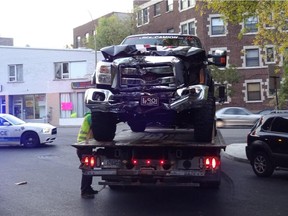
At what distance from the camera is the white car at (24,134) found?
18.8 meters

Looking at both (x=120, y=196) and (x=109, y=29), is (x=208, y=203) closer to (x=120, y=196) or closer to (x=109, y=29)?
(x=120, y=196)

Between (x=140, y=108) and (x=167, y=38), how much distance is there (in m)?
2.70

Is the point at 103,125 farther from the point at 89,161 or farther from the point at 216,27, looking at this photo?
the point at 216,27

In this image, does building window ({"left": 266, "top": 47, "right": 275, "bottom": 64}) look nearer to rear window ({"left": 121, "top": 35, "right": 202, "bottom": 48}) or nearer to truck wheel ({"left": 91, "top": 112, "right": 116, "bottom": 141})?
rear window ({"left": 121, "top": 35, "right": 202, "bottom": 48})

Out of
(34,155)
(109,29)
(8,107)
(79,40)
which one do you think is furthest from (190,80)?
(79,40)

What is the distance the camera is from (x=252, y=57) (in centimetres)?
3925

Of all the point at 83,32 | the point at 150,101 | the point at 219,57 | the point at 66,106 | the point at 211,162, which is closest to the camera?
the point at 211,162

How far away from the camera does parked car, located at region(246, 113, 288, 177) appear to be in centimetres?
1031

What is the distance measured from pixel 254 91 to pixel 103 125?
33178mm

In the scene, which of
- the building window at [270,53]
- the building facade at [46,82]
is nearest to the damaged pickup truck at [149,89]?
the building window at [270,53]

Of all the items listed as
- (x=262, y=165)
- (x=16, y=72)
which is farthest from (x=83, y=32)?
(x=262, y=165)

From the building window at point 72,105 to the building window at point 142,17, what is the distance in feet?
42.7

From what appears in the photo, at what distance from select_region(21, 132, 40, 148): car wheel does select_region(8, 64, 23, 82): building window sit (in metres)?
24.2

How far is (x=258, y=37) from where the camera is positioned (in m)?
17.1
